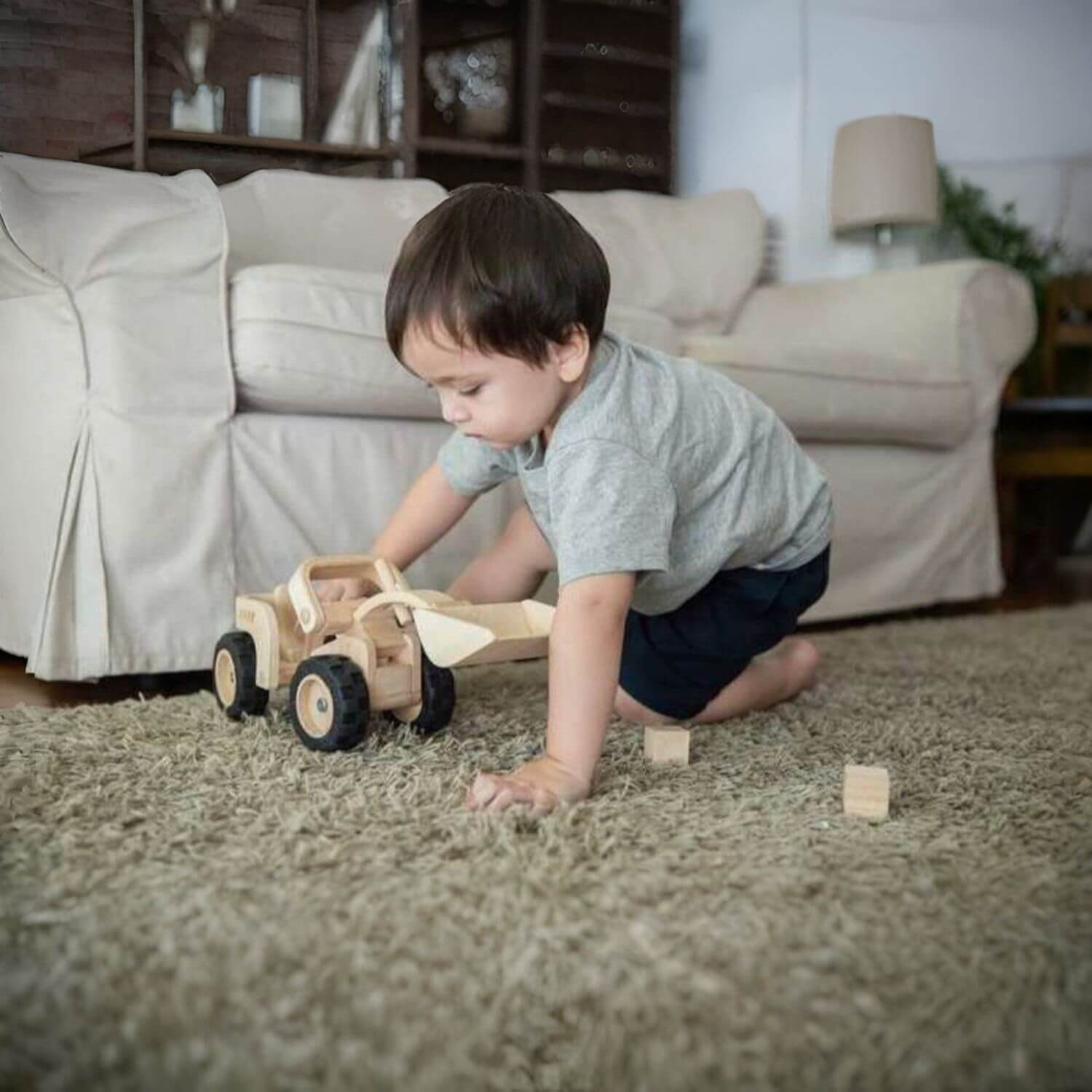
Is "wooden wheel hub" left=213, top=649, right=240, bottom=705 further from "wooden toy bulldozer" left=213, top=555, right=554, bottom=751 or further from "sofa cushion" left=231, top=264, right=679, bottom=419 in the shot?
"sofa cushion" left=231, top=264, right=679, bottom=419

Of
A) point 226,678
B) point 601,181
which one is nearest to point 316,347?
point 226,678

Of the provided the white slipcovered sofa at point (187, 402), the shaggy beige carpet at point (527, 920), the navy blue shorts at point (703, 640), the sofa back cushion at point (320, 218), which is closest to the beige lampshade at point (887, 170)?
the white slipcovered sofa at point (187, 402)

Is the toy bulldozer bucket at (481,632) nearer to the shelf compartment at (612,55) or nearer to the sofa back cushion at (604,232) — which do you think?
the sofa back cushion at (604,232)

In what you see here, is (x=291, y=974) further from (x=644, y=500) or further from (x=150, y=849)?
(x=644, y=500)

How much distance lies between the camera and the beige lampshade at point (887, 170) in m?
2.40

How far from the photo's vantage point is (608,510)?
84 centimetres

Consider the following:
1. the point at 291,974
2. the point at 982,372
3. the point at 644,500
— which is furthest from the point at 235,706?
the point at 982,372

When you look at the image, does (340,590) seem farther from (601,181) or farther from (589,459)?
(601,181)

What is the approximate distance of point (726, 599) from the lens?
1094mm

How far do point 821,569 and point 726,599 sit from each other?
4.3 inches

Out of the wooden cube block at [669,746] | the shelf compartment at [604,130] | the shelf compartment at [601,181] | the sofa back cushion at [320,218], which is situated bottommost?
the wooden cube block at [669,746]

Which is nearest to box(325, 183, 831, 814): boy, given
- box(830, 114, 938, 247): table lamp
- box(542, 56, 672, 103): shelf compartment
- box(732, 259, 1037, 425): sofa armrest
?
box(732, 259, 1037, 425): sofa armrest

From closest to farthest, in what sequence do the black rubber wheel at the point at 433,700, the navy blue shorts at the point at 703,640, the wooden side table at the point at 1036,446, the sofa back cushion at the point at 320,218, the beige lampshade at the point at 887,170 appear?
the black rubber wheel at the point at 433,700 < the navy blue shorts at the point at 703,640 < the sofa back cushion at the point at 320,218 < the wooden side table at the point at 1036,446 < the beige lampshade at the point at 887,170

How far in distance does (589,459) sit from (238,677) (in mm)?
358
